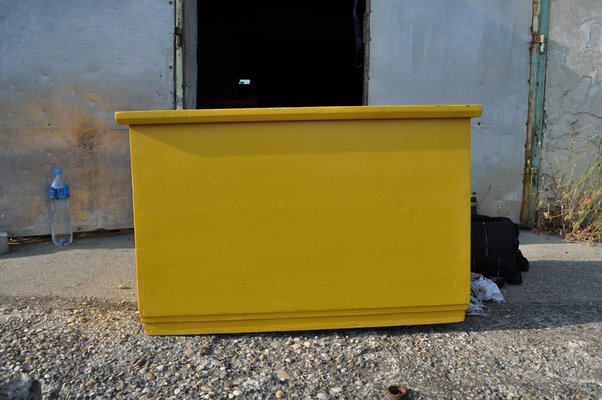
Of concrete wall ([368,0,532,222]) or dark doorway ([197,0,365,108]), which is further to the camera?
dark doorway ([197,0,365,108])

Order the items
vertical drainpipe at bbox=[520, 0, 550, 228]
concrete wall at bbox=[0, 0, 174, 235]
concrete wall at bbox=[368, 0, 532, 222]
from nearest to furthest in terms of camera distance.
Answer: concrete wall at bbox=[0, 0, 174, 235], concrete wall at bbox=[368, 0, 532, 222], vertical drainpipe at bbox=[520, 0, 550, 228]

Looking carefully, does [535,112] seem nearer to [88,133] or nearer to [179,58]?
[179,58]

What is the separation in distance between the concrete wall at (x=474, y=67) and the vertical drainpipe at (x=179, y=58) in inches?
72.4

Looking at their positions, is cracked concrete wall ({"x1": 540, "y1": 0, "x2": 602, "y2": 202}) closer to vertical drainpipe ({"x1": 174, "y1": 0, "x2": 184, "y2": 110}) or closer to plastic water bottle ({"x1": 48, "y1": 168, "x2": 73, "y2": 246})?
vertical drainpipe ({"x1": 174, "y1": 0, "x2": 184, "y2": 110})

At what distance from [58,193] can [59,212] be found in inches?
8.7

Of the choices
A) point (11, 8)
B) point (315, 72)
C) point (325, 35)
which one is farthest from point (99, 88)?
point (315, 72)

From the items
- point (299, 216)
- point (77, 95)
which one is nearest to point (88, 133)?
point (77, 95)

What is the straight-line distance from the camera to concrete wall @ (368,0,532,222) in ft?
15.9

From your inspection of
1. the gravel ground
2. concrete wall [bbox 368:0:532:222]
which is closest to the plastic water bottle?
the gravel ground

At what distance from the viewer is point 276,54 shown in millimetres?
10578

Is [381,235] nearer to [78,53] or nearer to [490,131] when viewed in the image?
[490,131]

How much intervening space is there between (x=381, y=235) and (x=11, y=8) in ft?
12.8

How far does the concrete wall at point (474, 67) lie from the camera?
191 inches

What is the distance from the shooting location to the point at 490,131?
16.4ft
